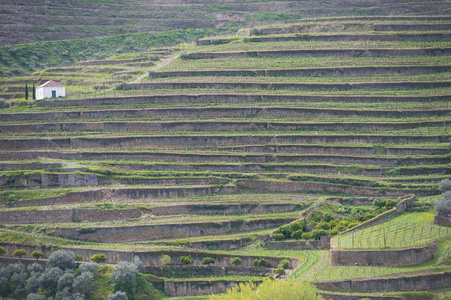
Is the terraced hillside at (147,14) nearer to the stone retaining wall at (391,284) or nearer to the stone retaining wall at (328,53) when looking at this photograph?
the stone retaining wall at (328,53)

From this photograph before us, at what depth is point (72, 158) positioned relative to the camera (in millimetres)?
77938

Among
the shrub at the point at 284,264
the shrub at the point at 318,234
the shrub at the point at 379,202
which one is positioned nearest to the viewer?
the shrub at the point at 284,264

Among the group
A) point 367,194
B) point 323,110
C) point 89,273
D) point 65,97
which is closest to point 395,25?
point 323,110

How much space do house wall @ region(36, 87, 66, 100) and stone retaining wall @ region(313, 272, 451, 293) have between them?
45.0m

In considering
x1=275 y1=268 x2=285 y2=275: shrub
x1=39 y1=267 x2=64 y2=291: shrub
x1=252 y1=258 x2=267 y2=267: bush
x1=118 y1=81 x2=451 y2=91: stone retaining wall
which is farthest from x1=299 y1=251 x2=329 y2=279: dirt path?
x1=118 y1=81 x2=451 y2=91: stone retaining wall

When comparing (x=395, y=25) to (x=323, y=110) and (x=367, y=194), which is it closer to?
(x=323, y=110)

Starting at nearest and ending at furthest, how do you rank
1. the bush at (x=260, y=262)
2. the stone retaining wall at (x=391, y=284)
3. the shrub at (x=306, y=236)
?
the stone retaining wall at (x=391, y=284) → the bush at (x=260, y=262) → the shrub at (x=306, y=236)

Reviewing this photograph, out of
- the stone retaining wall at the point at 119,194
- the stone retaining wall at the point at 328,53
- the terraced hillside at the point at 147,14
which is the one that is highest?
the terraced hillside at the point at 147,14

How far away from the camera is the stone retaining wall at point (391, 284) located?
56.3 metres

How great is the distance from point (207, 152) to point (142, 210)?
12.1 meters

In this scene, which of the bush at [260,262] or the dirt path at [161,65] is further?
the dirt path at [161,65]

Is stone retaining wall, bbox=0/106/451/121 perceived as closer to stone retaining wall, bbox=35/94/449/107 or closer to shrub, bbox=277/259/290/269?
stone retaining wall, bbox=35/94/449/107

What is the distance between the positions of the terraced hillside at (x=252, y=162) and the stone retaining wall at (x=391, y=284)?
0.32 feet

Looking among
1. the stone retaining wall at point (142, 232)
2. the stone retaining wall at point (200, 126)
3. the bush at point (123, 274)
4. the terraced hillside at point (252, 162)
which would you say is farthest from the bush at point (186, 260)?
the stone retaining wall at point (200, 126)
